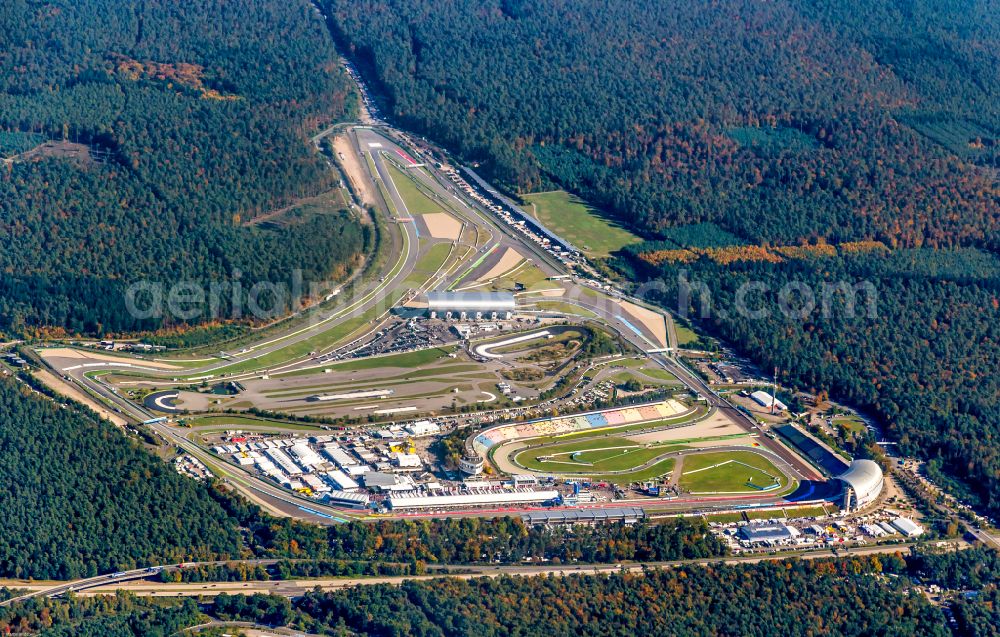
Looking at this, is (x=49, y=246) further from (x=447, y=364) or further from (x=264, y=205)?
(x=447, y=364)

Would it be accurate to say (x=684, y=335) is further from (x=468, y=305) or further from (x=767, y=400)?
(x=468, y=305)

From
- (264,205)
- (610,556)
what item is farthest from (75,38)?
(610,556)

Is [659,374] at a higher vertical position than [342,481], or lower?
higher

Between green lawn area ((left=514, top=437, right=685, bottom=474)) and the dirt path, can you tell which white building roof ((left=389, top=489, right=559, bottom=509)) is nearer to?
green lawn area ((left=514, top=437, right=685, bottom=474))

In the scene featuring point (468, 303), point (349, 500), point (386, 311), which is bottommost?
point (349, 500)

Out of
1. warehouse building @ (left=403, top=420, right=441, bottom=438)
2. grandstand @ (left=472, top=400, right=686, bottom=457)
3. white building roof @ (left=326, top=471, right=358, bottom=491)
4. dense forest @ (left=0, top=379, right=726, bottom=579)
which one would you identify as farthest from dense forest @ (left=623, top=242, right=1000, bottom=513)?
white building roof @ (left=326, top=471, right=358, bottom=491)

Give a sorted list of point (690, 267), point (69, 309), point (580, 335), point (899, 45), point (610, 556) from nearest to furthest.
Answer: point (610, 556)
point (69, 309)
point (580, 335)
point (690, 267)
point (899, 45)

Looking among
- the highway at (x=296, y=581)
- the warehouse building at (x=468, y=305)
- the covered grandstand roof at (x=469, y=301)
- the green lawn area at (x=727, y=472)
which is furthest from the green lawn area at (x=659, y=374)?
the highway at (x=296, y=581)

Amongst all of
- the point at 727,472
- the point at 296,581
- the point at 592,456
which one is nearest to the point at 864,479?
the point at 727,472
